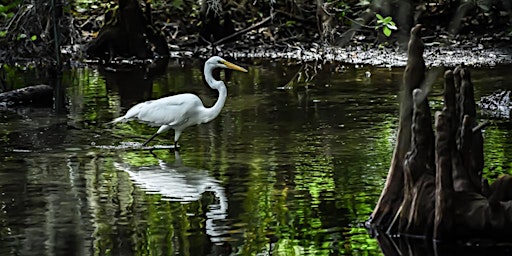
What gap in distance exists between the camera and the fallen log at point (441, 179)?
8266mm

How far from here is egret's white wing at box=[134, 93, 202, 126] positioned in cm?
1436

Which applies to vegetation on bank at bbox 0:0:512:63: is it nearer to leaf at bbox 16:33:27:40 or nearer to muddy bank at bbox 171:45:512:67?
leaf at bbox 16:33:27:40

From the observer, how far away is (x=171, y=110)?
1438cm

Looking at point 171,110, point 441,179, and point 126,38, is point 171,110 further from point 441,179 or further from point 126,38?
point 126,38

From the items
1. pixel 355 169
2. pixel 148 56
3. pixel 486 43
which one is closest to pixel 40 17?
pixel 148 56

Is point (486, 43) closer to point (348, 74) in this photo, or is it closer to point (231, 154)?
point (348, 74)

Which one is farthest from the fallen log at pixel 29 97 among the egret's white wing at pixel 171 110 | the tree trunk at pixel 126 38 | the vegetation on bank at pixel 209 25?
the tree trunk at pixel 126 38

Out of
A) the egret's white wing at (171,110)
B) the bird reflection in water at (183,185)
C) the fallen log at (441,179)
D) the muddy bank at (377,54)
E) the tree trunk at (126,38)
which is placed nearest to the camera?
the fallen log at (441,179)

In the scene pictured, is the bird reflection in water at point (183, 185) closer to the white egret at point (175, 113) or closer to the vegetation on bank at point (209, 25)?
the white egret at point (175, 113)

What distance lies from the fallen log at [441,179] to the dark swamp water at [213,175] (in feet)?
1.43

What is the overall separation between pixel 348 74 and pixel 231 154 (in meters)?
10.8

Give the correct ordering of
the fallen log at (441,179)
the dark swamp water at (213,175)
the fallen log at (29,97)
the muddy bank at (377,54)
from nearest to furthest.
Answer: the fallen log at (441,179)
the dark swamp water at (213,175)
the fallen log at (29,97)
the muddy bank at (377,54)

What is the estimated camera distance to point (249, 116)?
57.4 feet

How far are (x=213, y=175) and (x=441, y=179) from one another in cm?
446
